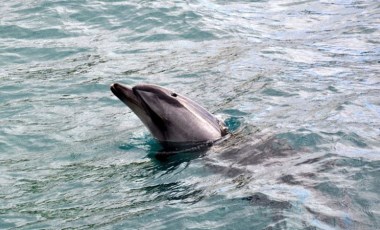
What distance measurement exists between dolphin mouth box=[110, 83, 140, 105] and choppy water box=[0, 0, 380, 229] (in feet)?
1.83

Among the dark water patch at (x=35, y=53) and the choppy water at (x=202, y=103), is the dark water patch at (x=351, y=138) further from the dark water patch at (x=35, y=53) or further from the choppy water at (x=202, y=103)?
the dark water patch at (x=35, y=53)

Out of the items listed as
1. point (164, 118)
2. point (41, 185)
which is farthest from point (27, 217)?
point (164, 118)

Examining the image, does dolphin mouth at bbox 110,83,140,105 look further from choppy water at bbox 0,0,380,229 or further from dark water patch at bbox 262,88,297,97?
dark water patch at bbox 262,88,297,97

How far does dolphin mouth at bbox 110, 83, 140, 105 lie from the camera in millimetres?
7570

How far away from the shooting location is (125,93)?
24.9 ft

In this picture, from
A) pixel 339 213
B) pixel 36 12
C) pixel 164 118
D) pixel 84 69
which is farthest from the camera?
pixel 36 12

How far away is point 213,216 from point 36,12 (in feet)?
27.4

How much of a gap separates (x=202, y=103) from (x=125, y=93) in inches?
78.4

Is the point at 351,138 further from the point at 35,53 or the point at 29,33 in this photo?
the point at 29,33

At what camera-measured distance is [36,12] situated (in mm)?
13500

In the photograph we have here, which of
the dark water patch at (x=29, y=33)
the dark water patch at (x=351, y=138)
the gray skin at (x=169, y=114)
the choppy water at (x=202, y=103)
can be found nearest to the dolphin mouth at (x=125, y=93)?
the gray skin at (x=169, y=114)

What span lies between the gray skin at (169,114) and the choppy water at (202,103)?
23 cm

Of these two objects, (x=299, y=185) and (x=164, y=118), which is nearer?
(x=299, y=185)

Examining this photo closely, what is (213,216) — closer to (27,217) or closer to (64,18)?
(27,217)
